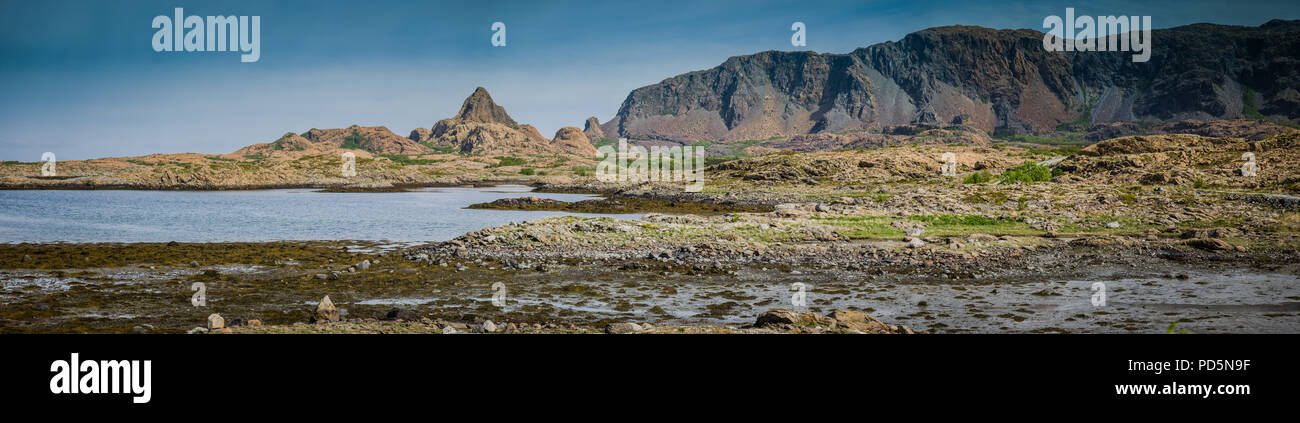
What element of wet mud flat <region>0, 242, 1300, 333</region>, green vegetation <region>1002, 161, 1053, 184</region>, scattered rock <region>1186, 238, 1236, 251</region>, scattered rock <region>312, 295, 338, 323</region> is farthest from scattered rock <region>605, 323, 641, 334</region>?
green vegetation <region>1002, 161, 1053, 184</region>

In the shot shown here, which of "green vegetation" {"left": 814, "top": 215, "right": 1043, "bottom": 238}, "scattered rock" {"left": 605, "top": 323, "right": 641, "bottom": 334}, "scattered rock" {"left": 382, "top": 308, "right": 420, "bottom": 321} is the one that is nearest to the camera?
"scattered rock" {"left": 605, "top": 323, "right": 641, "bottom": 334}

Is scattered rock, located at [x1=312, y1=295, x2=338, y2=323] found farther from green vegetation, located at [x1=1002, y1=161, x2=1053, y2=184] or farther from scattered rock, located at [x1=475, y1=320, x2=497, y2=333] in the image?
green vegetation, located at [x1=1002, y1=161, x2=1053, y2=184]

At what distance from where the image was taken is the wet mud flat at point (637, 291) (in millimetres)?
15477

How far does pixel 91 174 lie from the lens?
470 ft

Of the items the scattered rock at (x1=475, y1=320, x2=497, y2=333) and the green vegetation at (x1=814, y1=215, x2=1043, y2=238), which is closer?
the scattered rock at (x1=475, y1=320, x2=497, y2=333)

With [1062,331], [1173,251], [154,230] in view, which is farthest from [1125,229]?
[154,230]

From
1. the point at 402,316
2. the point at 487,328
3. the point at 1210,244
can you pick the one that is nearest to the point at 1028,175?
the point at 1210,244

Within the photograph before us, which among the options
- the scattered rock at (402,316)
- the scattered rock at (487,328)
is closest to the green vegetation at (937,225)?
the scattered rock at (487,328)

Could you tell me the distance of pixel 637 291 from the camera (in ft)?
66.1

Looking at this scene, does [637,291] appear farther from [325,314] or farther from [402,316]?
[325,314]

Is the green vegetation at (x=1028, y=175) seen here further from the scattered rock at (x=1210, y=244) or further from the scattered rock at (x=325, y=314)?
the scattered rock at (x=325, y=314)

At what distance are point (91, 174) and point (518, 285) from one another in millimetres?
168083

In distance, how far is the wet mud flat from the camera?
15477 millimetres
